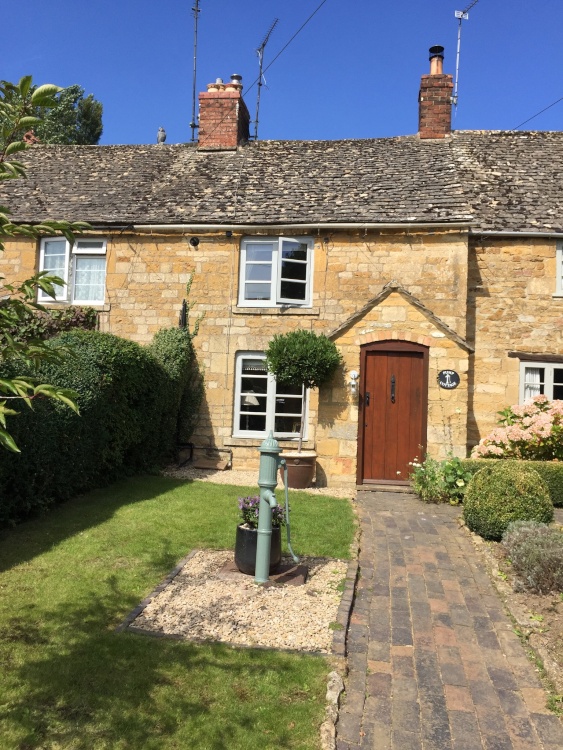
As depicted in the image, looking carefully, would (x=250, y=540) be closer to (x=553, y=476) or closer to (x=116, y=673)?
(x=116, y=673)

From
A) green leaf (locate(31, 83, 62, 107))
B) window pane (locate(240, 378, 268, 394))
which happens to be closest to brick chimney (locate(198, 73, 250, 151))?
window pane (locate(240, 378, 268, 394))

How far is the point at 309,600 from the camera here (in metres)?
5.08

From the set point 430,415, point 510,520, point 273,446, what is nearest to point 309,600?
point 273,446

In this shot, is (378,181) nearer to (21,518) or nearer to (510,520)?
(510,520)

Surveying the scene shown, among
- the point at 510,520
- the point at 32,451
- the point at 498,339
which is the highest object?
the point at 498,339

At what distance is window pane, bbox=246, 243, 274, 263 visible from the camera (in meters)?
12.7

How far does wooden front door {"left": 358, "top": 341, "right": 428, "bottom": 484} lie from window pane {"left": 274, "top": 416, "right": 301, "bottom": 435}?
1.74 meters

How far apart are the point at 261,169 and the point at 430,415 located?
783 centimetres

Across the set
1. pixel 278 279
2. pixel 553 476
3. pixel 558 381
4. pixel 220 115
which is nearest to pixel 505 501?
pixel 553 476

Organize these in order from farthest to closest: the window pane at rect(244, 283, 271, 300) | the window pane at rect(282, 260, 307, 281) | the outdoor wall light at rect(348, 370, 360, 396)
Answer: the window pane at rect(244, 283, 271, 300)
the window pane at rect(282, 260, 307, 281)
the outdoor wall light at rect(348, 370, 360, 396)

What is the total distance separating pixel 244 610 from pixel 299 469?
230 inches

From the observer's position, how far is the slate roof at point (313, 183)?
12.4 m

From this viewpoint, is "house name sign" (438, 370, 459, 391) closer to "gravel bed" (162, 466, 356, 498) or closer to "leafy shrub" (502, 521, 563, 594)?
"gravel bed" (162, 466, 356, 498)

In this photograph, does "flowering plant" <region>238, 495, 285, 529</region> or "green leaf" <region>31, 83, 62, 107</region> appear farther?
"flowering plant" <region>238, 495, 285, 529</region>
